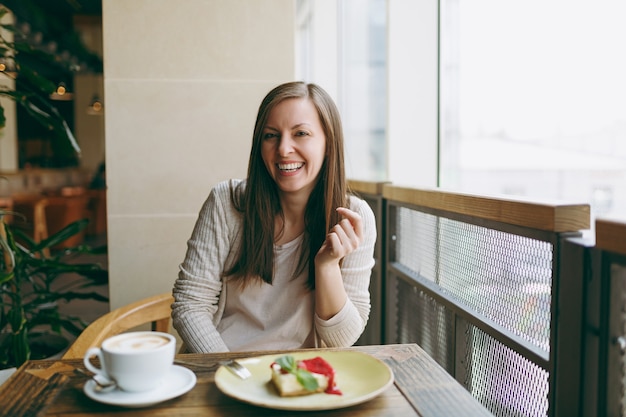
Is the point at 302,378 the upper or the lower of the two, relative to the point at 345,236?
lower

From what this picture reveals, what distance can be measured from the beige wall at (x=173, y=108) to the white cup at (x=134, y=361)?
1.57 metres

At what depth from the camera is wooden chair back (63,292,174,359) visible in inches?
59.6

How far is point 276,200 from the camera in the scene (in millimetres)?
1729

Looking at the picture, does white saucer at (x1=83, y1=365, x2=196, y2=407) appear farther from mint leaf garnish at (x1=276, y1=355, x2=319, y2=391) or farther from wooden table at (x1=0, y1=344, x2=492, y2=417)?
mint leaf garnish at (x1=276, y1=355, x2=319, y2=391)

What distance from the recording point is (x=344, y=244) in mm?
1477

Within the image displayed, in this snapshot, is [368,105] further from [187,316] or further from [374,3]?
[187,316]

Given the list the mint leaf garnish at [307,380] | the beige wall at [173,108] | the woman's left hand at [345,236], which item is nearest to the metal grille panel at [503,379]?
the woman's left hand at [345,236]

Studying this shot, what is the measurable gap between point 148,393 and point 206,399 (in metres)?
0.09

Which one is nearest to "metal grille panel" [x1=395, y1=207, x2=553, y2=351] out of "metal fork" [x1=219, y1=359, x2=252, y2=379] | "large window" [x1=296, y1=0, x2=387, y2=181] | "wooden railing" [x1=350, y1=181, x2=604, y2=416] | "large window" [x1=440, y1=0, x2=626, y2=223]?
"wooden railing" [x1=350, y1=181, x2=604, y2=416]

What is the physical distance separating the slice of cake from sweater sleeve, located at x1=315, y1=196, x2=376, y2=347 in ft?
1.78

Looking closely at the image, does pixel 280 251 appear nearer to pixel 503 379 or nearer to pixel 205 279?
pixel 205 279

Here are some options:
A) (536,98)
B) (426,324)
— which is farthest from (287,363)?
(536,98)

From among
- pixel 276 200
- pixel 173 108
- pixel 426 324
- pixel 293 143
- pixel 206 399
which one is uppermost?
pixel 173 108

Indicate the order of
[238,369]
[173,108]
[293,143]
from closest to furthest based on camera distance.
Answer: [238,369], [293,143], [173,108]
